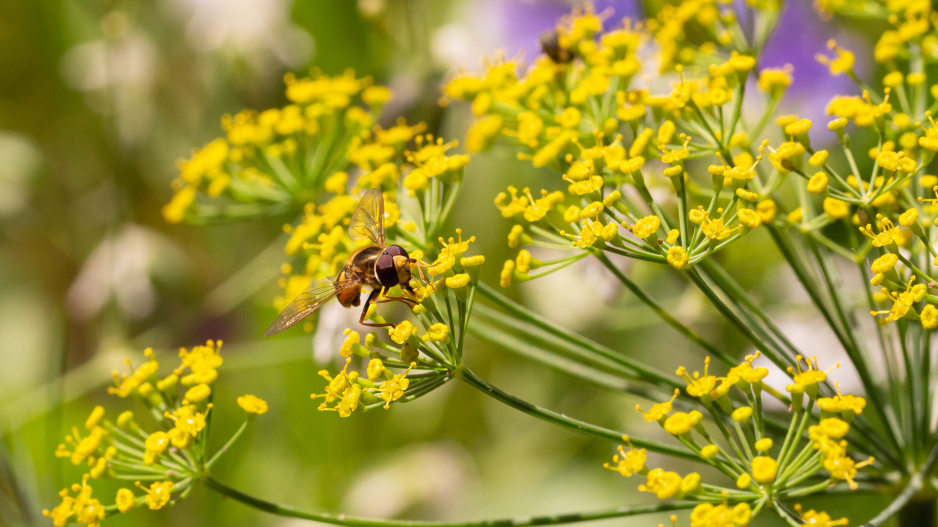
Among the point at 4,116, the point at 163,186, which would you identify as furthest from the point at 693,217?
→ the point at 4,116

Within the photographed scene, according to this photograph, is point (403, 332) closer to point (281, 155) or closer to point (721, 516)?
point (721, 516)

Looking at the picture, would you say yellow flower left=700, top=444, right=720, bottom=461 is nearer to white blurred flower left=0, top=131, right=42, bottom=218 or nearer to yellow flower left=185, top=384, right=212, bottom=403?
yellow flower left=185, top=384, right=212, bottom=403

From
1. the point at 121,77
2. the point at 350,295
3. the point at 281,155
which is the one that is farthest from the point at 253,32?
the point at 350,295

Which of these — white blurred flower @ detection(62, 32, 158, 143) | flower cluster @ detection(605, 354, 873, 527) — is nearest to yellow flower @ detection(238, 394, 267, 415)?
flower cluster @ detection(605, 354, 873, 527)

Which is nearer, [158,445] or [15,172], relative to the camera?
[158,445]

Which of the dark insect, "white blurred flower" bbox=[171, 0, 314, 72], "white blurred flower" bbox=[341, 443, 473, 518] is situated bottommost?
"white blurred flower" bbox=[341, 443, 473, 518]

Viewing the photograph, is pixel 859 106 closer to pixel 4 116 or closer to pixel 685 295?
pixel 685 295
